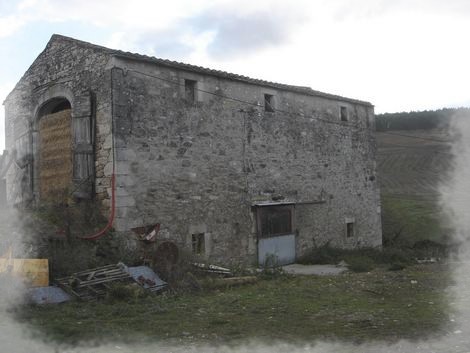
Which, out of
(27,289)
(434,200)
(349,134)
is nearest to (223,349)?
(434,200)

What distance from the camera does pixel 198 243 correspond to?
1151 centimetres

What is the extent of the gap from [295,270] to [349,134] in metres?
5.51

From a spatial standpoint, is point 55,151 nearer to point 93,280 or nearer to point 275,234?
point 93,280

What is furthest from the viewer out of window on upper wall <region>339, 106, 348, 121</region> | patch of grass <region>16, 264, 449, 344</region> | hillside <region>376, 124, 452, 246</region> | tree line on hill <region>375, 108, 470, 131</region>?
window on upper wall <region>339, 106, 348, 121</region>

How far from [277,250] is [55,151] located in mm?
6052

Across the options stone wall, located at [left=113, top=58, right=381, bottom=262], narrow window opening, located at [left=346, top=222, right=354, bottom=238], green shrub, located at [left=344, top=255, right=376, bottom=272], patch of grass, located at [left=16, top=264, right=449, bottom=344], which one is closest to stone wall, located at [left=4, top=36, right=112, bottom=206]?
stone wall, located at [left=113, top=58, right=381, bottom=262]

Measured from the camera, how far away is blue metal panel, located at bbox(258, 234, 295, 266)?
1295 cm

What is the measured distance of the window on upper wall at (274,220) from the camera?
13.0 meters

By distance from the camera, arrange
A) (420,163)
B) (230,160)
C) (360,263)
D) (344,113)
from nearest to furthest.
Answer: (420,163) < (230,160) < (360,263) < (344,113)

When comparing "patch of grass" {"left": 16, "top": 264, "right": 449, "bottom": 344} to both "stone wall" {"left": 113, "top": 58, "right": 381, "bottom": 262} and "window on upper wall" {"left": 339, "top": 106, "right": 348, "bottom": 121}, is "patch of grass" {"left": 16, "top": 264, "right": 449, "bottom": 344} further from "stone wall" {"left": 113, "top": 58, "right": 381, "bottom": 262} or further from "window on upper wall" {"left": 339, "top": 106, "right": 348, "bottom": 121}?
"window on upper wall" {"left": 339, "top": 106, "right": 348, "bottom": 121}

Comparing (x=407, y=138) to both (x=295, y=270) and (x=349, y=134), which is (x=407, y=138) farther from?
(x=349, y=134)

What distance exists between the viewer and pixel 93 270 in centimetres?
851

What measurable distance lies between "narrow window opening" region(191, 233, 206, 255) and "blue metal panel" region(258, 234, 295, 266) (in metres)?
1.89

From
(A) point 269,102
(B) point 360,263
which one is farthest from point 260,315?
(A) point 269,102
